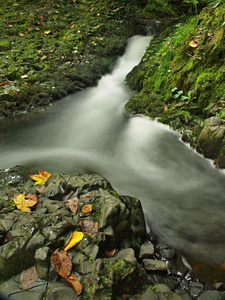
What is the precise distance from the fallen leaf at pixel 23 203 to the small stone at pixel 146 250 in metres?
1.34

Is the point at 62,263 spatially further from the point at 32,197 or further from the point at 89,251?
the point at 32,197

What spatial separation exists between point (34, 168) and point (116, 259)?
2.48 m

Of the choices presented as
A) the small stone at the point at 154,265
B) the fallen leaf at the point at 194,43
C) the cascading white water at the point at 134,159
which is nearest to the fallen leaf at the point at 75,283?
the small stone at the point at 154,265

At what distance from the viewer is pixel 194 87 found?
5.08 meters

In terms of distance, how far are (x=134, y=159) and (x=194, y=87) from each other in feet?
6.97

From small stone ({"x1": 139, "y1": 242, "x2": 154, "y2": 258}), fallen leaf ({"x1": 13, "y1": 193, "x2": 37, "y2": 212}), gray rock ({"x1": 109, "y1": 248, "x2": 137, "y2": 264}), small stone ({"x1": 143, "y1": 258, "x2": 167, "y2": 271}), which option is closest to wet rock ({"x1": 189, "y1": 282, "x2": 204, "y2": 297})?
small stone ({"x1": 143, "y1": 258, "x2": 167, "y2": 271})

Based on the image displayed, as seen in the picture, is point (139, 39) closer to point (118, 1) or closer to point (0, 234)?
point (118, 1)

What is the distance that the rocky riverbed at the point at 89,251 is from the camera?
1.98m

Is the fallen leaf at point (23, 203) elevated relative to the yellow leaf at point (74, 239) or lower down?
lower down

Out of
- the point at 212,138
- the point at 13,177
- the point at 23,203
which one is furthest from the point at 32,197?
the point at 212,138

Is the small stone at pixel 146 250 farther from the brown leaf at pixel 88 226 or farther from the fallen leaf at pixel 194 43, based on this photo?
the fallen leaf at pixel 194 43

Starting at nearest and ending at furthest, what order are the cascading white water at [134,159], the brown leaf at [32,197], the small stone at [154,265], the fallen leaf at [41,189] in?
1. the small stone at [154,265]
2. the brown leaf at [32,197]
3. the fallen leaf at [41,189]
4. the cascading white water at [134,159]

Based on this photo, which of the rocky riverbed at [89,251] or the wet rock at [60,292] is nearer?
the wet rock at [60,292]

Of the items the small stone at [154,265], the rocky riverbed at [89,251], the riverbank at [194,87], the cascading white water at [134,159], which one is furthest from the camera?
the riverbank at [194,87]
